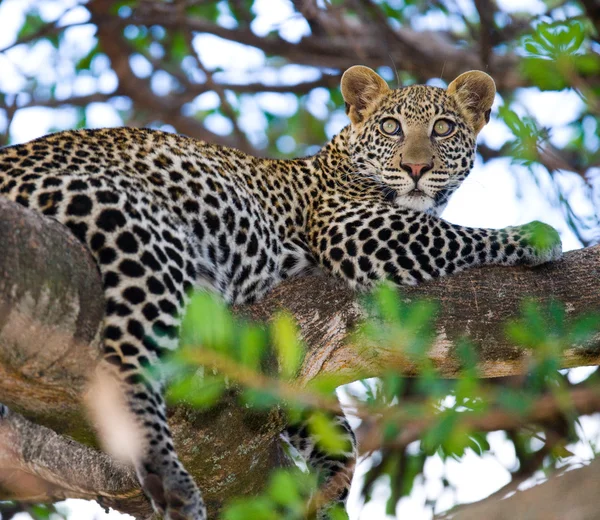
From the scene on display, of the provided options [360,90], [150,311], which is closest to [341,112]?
[360,90]

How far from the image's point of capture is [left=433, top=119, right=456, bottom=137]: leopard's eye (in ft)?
24.2

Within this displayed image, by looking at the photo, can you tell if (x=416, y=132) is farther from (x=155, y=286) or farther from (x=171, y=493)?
(x=171, y=493)

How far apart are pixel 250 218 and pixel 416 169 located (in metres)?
1.38

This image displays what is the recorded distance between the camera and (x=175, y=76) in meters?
12.1

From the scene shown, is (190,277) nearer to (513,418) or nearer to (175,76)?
(513,418)

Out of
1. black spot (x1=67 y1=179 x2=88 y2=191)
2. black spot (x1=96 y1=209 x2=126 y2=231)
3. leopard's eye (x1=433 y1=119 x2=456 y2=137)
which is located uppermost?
black spot (x1=67 y1=179 x2=88 y2=191)

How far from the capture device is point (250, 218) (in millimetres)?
6516

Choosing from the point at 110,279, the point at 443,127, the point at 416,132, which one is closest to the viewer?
the point at 110,279

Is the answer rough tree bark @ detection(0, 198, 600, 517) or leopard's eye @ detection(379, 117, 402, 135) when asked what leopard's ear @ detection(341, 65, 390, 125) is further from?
rough tree bark @ detection(0, 198, 600, 517)

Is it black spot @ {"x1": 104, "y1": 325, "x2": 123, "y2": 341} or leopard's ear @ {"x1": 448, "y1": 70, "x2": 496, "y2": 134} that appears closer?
black spot @ {"x1": 104, "y1": 325, "x2": 123, "y2": 341}

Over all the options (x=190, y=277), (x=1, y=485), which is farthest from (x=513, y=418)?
(x=1, y=485)

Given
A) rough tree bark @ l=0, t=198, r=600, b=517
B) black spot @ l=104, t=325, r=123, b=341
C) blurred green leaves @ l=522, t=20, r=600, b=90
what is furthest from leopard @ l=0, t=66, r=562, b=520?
blurred green leaves @ l=522, t=20, r=600, b=90

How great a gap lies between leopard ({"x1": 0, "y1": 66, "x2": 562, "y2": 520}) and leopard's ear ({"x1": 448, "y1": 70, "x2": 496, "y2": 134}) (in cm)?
1

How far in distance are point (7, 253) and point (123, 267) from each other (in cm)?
81
